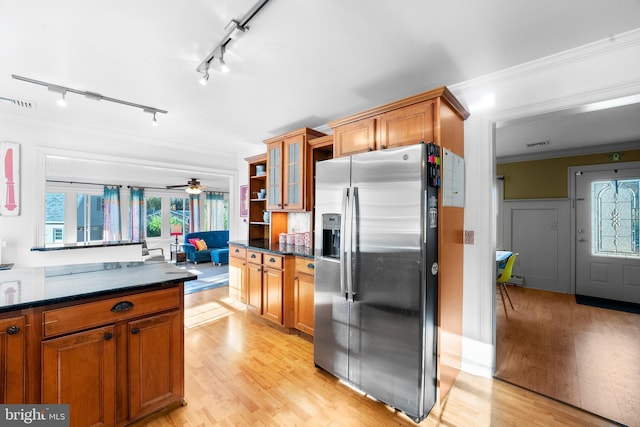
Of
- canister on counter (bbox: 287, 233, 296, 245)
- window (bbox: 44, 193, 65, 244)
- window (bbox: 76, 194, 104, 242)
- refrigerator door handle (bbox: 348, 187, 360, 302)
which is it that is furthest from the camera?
window (bbox: 76, 194, 104, 242)

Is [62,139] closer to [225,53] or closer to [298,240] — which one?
[225,53]

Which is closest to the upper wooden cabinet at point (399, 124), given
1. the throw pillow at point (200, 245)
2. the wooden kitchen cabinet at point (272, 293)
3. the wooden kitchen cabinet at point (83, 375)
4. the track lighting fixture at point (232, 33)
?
the track lighting fixture at point (232, 33)

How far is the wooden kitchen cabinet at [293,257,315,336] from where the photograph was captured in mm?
2852

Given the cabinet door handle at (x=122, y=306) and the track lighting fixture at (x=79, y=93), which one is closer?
the cabinet door handle at (x=122, y=306)

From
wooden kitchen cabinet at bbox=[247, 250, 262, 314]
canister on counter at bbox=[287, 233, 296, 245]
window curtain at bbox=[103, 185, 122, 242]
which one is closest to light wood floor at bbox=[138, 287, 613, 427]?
wooden kitchen cabinet at bbox=[247, 250, 262, 314]

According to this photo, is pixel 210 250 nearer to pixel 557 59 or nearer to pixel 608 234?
pixel 557 59

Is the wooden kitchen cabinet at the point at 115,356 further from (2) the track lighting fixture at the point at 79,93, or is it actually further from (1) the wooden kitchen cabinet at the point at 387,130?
(2) the track lighting fixture at the point at 79,93

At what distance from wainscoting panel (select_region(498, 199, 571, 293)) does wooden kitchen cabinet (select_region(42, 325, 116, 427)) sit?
6.00 metres

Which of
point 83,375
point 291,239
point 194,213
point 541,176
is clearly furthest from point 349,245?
point 194,213

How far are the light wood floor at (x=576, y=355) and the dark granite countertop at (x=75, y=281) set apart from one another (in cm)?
287

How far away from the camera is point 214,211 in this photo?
402 inches

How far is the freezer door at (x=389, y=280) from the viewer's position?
5.94 feet

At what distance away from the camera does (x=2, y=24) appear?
175 cm

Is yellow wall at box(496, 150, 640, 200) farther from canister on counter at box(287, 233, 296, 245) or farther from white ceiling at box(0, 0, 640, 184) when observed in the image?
canister on counter at box(287, 233, 296, 245)
